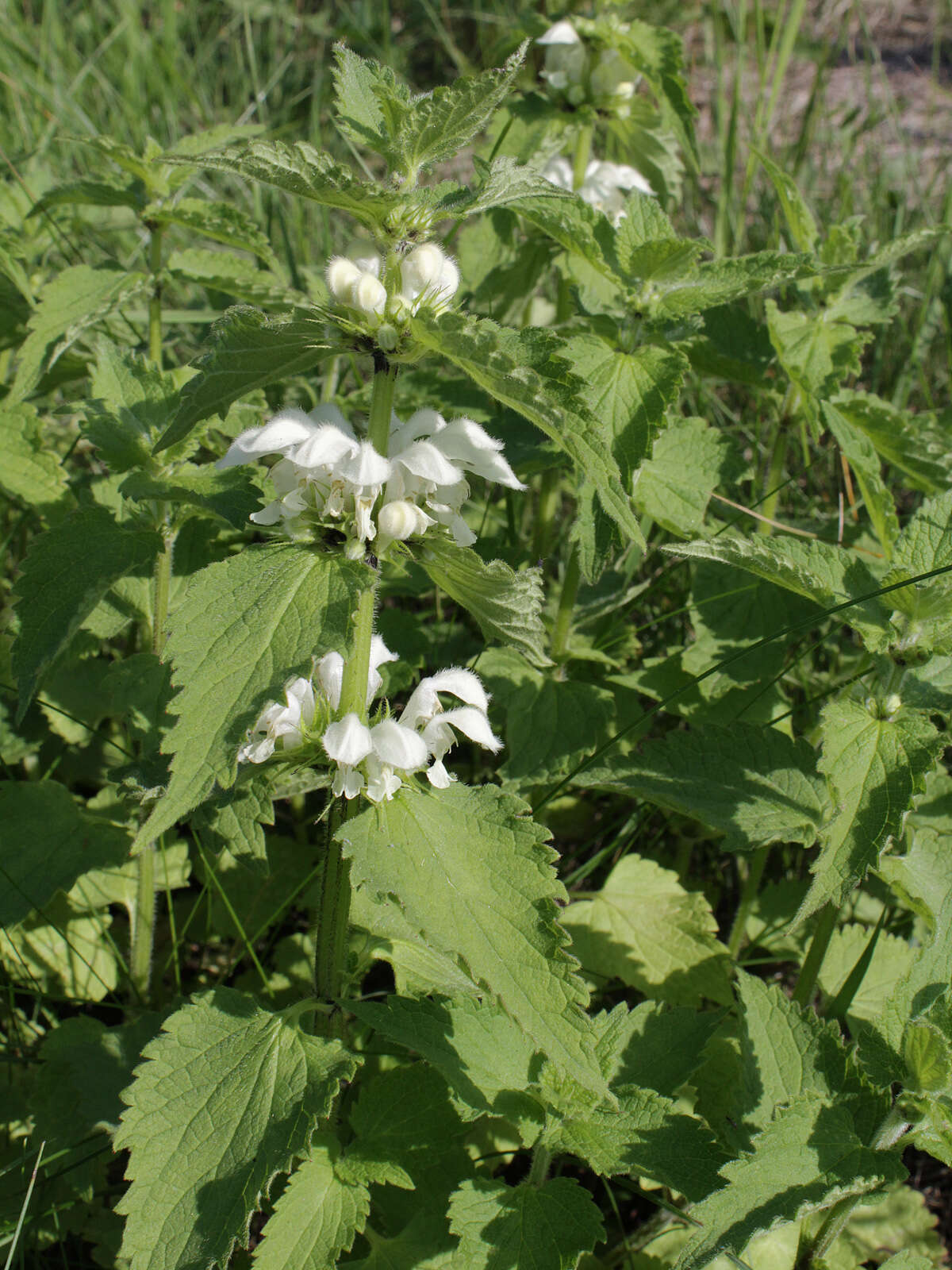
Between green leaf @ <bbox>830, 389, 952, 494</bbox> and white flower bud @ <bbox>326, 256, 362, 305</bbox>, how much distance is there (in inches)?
60.2

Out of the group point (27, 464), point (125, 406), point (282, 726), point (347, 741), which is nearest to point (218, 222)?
point (125, 406)

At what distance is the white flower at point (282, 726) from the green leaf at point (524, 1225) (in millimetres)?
759

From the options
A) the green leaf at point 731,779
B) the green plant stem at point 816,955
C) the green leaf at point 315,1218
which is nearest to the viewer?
the green leaf at point 315,1218

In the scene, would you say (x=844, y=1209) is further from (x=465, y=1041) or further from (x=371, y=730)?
(x=371, y=730)

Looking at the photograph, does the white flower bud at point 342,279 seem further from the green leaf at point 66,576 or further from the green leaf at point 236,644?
the green leaf at point 66,576

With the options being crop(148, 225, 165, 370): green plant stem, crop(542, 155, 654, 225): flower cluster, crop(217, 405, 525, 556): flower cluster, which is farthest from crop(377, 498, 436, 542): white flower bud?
crop(542, 155, 654, 225): flower cluster

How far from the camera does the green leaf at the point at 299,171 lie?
1204mm

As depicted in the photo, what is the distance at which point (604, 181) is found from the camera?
2982 mm

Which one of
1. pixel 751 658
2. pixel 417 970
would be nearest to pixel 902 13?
pixel 751 658

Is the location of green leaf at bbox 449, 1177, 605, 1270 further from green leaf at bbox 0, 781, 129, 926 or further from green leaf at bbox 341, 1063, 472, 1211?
green leaf at bbox 0, 781, 129, 926

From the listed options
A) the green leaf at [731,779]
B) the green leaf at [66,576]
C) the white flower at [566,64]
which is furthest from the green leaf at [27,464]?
the white flower at [566,64]

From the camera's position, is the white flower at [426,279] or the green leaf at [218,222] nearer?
the white flower at [426,279]

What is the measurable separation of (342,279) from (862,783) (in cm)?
→ 118

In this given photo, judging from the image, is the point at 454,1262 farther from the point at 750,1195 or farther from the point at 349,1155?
the point at 750,1195
